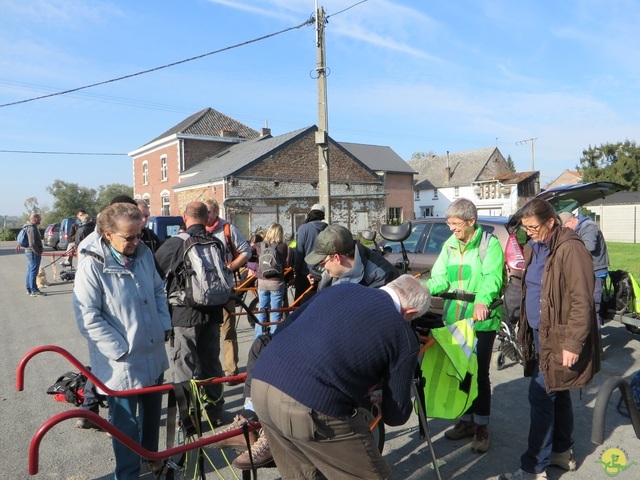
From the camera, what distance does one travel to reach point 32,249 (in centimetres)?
1199

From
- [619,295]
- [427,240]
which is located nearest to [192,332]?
[427,240]

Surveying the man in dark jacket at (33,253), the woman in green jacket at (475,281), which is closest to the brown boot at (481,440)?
the woman in green jacket at (475,281)

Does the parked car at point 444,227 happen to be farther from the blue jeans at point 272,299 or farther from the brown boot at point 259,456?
the brown boot at point 259,456

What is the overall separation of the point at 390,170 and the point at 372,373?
4466cm

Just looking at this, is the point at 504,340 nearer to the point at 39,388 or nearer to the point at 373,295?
the point at 373,295

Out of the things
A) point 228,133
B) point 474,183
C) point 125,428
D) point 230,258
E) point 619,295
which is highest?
point 228,133

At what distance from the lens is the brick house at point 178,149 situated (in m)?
37.4

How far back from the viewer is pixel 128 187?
70875 mm

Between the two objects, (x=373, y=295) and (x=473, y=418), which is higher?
(x=373, y=295)

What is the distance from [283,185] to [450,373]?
26219 mm

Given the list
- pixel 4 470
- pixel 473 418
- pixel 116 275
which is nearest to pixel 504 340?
pixel 473 418

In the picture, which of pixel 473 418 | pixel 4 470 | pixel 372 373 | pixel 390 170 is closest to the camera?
pixel 372 373

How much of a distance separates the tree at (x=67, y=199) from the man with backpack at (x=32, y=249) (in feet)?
179

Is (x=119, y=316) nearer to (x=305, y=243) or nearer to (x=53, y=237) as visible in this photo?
(x=305, y=243)
